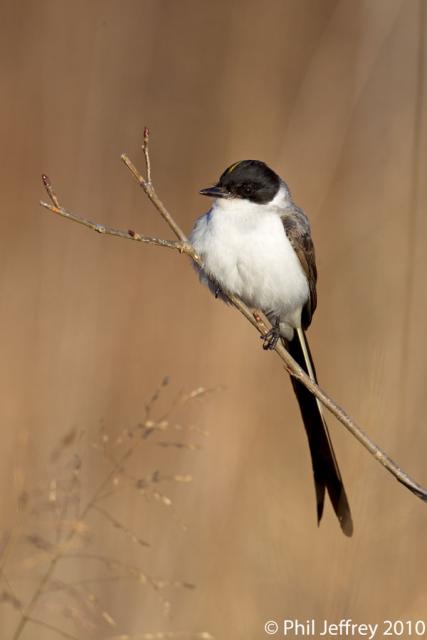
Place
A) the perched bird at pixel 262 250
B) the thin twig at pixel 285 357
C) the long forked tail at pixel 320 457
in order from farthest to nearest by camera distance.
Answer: the perched bird at pixel 262 250, the long forked tail at pixel 320 457, the thin twig at pixel 285 357

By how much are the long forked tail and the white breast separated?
30 cm

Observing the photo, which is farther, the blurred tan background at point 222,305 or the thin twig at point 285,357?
the blurred tan background at point 222,305

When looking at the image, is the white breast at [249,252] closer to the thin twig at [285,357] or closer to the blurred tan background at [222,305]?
the blurred tan background at [222,305]

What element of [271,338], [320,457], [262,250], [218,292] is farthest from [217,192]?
[320,457]

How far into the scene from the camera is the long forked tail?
2.64m

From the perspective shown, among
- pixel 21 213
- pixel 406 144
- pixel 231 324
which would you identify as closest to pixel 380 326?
pixel 231 324

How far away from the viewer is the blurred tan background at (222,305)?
135 inches

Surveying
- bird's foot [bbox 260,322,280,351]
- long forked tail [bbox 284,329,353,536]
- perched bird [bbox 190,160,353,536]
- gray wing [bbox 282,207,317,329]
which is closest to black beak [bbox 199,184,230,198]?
perched bird [bbox 190,160,353,536]

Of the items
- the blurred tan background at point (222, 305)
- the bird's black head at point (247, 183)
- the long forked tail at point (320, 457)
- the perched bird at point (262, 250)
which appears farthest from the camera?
the blurred tan background at point (222, 305)

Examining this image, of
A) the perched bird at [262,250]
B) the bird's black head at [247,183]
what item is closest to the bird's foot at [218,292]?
the perched bird at [262,250]

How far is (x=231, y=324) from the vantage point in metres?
4.16

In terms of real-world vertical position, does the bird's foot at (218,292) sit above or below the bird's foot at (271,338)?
above

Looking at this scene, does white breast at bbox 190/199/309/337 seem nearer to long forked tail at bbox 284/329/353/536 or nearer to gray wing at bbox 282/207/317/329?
gray wing at bbox 282/207/317/329

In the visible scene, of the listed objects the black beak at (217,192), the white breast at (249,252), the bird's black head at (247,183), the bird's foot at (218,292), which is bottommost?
the bird's foot at (218,292)
